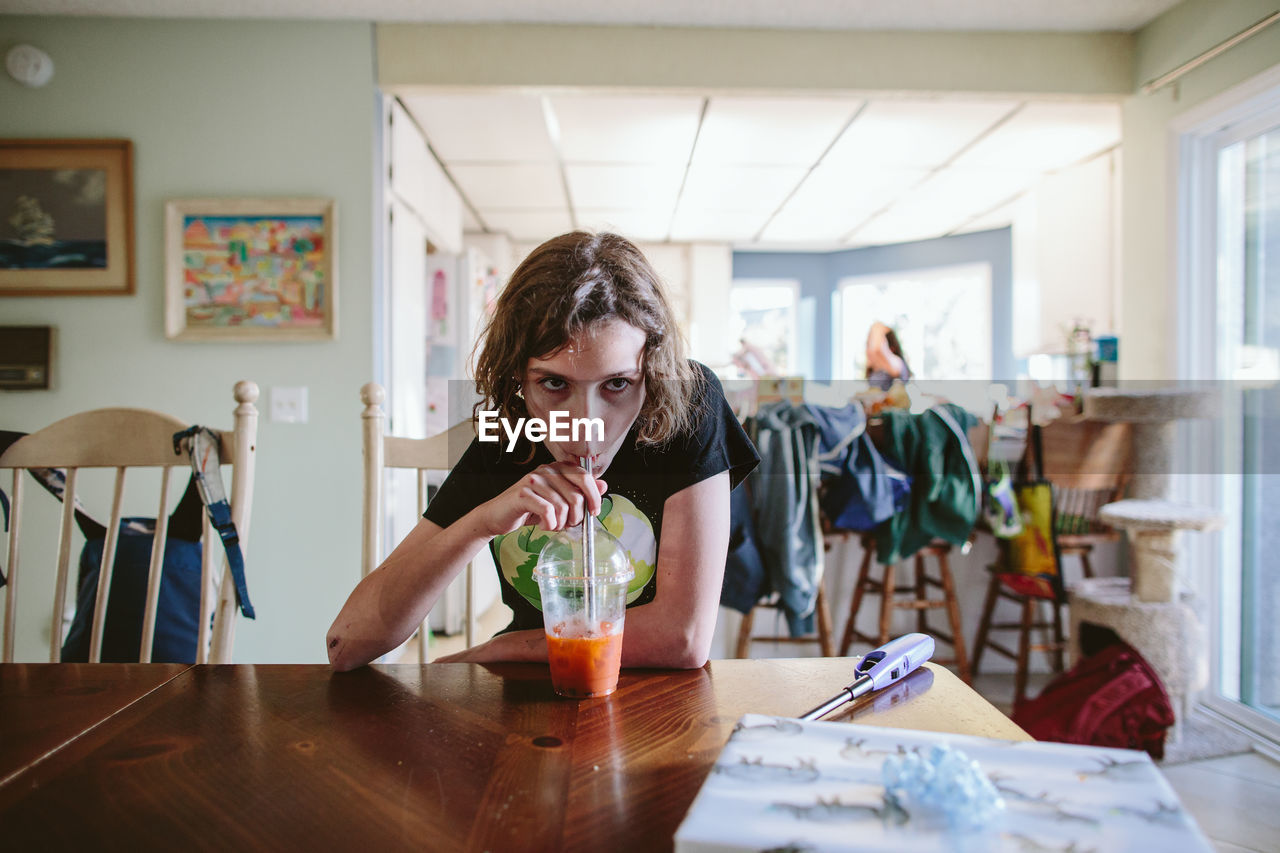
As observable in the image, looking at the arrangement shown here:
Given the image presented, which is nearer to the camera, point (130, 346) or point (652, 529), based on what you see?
point (652, 529)

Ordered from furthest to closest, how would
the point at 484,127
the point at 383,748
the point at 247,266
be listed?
the point at 484,127 < the point at 247,266 < the point at 383,748

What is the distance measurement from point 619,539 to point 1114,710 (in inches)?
70.7

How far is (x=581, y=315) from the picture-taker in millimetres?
785

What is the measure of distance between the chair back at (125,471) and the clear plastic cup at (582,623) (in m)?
0.55

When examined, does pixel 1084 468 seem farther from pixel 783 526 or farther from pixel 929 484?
pixel 783 526

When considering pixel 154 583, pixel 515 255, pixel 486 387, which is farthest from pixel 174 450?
pixel 515 255

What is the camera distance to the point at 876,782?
43 centimetres

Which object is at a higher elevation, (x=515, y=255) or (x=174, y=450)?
(x=515, y=255)

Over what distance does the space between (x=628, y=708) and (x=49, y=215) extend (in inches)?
114

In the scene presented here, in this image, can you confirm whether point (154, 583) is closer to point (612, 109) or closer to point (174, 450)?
point (174, 450)

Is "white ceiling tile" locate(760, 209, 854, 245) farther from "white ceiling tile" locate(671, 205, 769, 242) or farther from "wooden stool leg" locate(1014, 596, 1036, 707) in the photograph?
"wooden stool leg" locate(1014, 596, 1036, 707)

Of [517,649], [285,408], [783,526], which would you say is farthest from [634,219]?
[517,649]

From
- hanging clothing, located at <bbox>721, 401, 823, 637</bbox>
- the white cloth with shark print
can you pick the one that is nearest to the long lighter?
the white cloth with shark print

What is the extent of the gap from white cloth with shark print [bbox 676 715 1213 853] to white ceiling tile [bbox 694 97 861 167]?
2728mm
